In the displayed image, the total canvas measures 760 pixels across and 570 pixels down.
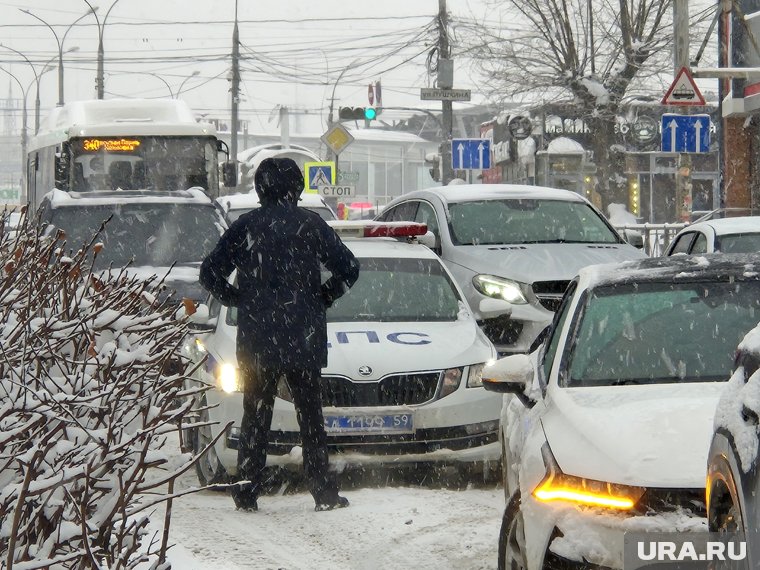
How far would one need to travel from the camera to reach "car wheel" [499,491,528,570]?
524cm

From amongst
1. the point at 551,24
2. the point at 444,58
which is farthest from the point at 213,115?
the point at 444,58

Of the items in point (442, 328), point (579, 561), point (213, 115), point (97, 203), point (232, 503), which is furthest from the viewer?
point (213, 115)

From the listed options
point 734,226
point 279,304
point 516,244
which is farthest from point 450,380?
point 734,226

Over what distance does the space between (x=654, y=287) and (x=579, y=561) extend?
1885mm

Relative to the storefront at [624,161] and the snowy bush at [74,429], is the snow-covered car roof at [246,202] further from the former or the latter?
the storefront at [624,161]

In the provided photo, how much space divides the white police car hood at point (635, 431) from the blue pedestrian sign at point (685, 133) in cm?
1813

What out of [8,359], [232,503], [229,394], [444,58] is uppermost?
[444,58]

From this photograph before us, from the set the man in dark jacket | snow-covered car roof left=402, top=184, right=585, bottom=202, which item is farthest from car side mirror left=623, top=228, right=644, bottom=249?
the man in dark jacket

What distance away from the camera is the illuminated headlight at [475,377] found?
8344 mm

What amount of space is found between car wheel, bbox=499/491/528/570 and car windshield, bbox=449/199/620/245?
7.94 meters

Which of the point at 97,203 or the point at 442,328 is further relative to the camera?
the point at 97,203

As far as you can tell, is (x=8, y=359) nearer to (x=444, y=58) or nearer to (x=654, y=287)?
(x=654, y=287)

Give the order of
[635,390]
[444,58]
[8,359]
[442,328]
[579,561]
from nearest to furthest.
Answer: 1. [8,359]
2. [579,561]
3. [635,390]
4. [442,328]
5. [444,58]

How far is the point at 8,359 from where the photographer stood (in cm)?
380
